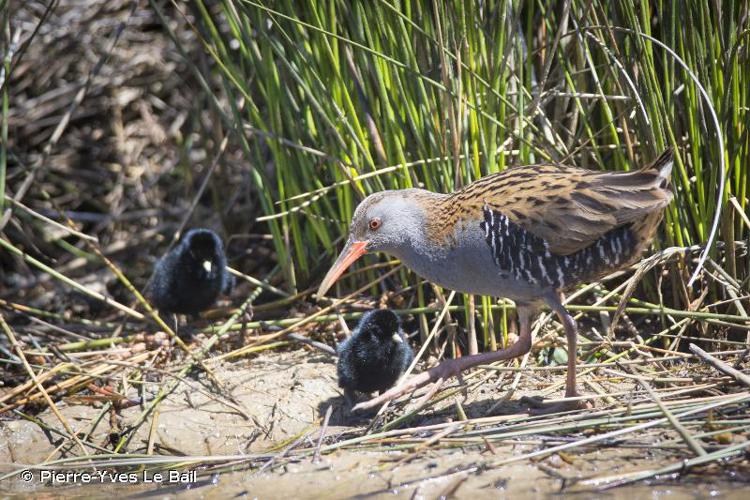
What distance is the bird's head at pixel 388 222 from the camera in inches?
156

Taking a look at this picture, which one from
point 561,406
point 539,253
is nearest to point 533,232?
point 539,253

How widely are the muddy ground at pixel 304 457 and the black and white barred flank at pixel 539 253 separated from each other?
63 cm

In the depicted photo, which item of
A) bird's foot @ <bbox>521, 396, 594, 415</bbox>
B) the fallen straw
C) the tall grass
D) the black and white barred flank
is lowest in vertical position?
bird's foot @ <bbox>521, 396, 594, 415</bbox>

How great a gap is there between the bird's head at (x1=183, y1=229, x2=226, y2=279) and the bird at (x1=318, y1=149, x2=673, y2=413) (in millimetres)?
1361

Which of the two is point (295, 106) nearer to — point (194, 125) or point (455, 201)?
point (455, 201)

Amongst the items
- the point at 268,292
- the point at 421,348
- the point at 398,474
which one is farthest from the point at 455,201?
the point at 268,292

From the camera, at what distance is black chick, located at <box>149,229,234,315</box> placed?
489 centimetres

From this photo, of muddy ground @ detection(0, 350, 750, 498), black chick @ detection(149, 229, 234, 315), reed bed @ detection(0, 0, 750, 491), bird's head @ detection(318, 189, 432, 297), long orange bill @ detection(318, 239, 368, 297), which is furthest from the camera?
black chick @ detection(149, 229, 234, 315)

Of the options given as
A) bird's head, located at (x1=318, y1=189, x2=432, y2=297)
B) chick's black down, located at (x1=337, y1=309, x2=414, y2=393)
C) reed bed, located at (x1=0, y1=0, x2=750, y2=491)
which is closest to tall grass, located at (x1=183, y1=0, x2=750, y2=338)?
reed bed, located at (x1=0, y1=0, x2=750, y2=491)

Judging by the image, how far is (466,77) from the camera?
13.5 feet

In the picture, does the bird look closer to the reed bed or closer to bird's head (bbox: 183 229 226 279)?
the reed bed

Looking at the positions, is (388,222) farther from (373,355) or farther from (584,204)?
(584,204)

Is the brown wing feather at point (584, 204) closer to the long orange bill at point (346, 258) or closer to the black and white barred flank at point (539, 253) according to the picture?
the black and white barred flank at point (539, 253)

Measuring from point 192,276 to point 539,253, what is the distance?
198cm
